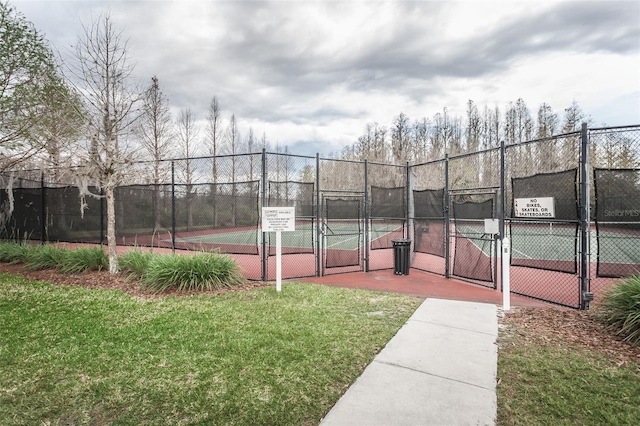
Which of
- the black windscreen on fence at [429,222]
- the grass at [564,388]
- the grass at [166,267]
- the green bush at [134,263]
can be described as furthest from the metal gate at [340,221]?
the grass at [564,388]

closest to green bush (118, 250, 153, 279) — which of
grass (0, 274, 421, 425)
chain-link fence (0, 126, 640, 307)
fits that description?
chain-link fence (0, 126, 640, 307)

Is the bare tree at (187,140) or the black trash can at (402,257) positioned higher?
the bare tree at (187,140)

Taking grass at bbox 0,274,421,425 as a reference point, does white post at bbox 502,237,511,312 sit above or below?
above

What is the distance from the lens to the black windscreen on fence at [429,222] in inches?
357

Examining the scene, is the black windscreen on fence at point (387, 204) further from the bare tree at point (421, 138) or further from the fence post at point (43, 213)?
the bare tree at point (421, 138)

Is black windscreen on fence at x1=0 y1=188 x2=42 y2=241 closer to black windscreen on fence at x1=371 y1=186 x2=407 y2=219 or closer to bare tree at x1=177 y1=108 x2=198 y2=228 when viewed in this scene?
bare tree at x1=177 y1=108 x2=198 y2=228

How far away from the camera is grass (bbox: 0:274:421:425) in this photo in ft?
9.58

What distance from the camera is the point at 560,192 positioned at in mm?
5906

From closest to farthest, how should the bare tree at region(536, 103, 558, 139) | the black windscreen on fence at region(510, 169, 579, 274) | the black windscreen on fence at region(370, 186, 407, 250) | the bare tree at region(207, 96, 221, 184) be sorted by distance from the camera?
the black windscreen on fence at region(510, 169, 579, 274), the black windscreen on fence at region(370, 186, 407, 250), the bare tree at region(207, 96, 221, 184), the bare tree at region(536, 103, 558, 139)

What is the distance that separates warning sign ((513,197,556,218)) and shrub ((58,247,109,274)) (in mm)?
10199

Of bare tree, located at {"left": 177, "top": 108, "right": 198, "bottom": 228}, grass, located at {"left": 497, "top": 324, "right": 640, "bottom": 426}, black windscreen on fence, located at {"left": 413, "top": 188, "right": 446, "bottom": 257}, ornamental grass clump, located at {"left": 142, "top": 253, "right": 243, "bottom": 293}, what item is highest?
bare tree, located at {"left": 177, "top": 108, "right": 198, "bottom": 228}

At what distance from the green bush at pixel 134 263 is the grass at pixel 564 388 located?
747cm

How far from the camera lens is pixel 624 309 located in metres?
4.65

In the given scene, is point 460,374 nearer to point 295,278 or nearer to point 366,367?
point 366,367
